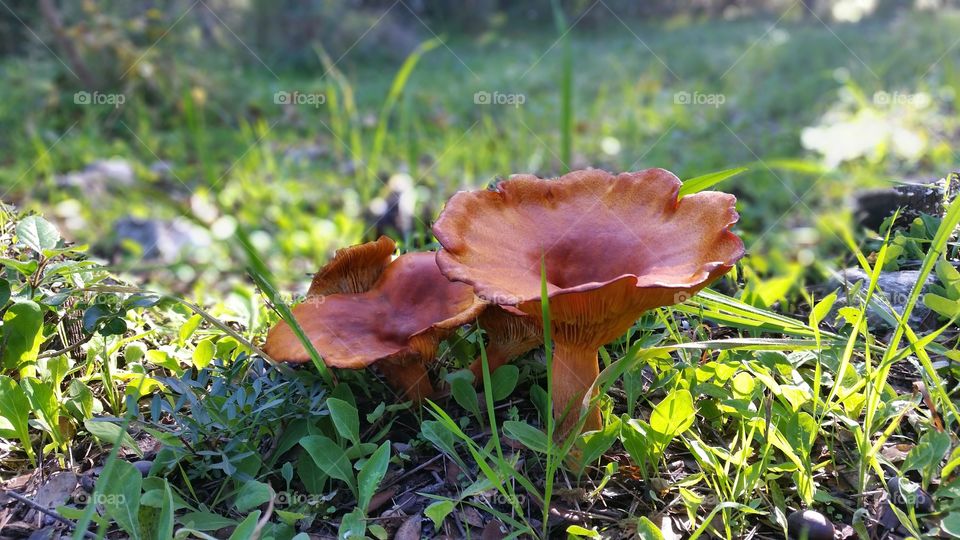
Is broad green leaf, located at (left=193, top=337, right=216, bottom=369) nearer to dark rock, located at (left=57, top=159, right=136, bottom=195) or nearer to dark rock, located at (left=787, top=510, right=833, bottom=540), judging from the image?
dark rock, located at (left=787, top=510, right=833, bottom=540)

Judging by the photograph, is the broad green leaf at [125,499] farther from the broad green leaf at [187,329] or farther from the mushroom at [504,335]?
the mushroom at [504,335]

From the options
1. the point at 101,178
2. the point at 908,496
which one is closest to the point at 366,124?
the point at 101,178

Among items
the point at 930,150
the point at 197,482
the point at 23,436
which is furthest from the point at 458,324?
the point at 930,150

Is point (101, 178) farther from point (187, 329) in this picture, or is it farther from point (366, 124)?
point (187, 329)

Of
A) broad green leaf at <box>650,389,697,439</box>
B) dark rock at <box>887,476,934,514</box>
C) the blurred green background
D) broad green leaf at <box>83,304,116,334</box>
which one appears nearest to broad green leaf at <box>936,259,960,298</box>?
the blurred green background

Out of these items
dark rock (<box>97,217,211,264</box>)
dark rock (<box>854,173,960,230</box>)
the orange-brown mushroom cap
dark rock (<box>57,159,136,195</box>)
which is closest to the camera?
the orange-brown mushroom cap

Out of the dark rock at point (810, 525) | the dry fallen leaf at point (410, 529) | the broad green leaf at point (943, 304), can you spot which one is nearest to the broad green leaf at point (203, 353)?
the dry fallen leaf at point (410, 529)
